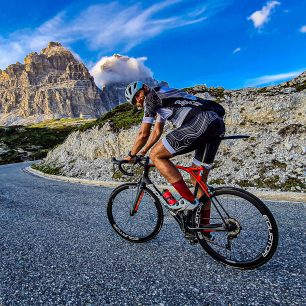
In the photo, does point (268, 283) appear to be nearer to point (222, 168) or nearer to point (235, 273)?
point (235, 273)

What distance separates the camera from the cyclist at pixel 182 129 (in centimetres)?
403

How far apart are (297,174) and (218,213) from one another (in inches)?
283

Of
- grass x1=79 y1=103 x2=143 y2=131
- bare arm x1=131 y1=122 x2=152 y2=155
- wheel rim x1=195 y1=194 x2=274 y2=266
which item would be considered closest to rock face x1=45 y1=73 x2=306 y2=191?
grass x1=79 y1=103 x2=143 y2=131

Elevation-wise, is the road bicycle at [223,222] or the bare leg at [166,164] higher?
the bare leg at [166,164]

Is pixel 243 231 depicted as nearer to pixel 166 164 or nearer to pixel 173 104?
pixel 166 164

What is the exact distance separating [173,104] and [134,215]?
2.19m

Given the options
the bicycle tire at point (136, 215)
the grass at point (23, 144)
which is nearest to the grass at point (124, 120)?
the bicycle tire at point (136, 215)

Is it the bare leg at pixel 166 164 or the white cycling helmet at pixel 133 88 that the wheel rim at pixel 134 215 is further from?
the white cycling helmet at pixel 133 88

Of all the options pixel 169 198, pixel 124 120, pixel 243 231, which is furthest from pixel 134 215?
pixel 124 120

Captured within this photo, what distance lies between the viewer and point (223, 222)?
3.88 m

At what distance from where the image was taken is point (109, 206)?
5082 mm

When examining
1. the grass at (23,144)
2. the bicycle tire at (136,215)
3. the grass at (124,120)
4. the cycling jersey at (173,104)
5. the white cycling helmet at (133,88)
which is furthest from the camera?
the grass at (23,144)

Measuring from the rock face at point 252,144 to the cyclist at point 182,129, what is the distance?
6143 millimetres

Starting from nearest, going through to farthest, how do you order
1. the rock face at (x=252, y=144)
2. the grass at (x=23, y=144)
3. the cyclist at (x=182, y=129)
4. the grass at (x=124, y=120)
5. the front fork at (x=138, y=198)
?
the cyclist at (x=182, y=129)
the front fork at (x=138, y=198)
the rock face at (x=252, y=144)
the grass at (x=124, y=120)
the grass at (x=23, y=144)
